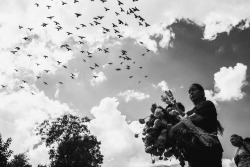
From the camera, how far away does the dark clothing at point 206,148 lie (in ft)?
11.7

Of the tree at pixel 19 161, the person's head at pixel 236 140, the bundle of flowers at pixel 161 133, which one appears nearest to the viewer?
the bundle of flowers at pixel 161 133

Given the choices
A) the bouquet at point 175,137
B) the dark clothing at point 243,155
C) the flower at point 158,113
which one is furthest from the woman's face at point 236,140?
the flower at point 158,113

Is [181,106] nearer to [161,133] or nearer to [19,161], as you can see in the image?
[161,133]

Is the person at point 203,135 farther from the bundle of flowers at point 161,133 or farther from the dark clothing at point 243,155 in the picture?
the dark clothing at point 243,155

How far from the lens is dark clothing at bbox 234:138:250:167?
750 centimetres

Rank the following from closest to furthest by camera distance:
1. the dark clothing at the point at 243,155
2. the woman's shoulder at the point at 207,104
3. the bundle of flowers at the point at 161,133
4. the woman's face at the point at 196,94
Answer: the bundle of flowers at the point at 161,133
the woman's shoulder at the point at 207,104
the woman's face at the point at 196,94
the dark clothing at the point at 243,155

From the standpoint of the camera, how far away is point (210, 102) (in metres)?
3.93

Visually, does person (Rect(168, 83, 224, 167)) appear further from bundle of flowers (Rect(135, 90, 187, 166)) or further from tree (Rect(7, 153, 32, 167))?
tree (Rect(7, 153, 32, 167))

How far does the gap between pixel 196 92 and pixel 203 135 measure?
752mm

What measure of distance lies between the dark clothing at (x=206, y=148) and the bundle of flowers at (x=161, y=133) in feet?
0.54

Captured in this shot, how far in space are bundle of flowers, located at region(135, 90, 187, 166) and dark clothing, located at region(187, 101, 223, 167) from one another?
0.17 meters

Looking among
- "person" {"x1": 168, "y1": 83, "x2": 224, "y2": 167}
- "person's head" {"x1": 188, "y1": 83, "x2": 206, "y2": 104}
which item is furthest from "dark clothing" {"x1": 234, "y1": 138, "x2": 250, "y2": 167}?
"person's head" {"x1": 188, "y1": 83, "x2": 206, "y2": 104}

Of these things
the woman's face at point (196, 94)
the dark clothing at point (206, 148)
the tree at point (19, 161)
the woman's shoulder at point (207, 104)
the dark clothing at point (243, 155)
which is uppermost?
the tree at point (19, 161)

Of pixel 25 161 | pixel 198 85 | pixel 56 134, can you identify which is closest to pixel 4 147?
pixel 56 134
